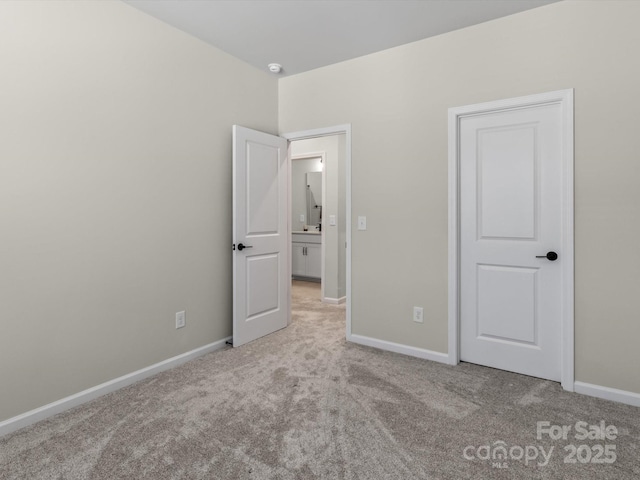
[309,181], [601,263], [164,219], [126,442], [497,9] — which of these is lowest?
[126,442]

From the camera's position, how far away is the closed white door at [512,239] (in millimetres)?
2588

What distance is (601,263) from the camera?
2379 millimetres

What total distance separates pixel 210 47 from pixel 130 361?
2.56 m

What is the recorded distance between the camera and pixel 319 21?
8.95 feet

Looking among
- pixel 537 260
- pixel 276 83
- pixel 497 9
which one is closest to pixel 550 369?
Answer: pixel 537 260

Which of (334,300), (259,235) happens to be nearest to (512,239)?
(259,235)

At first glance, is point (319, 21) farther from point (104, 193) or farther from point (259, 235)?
point (104, 193)

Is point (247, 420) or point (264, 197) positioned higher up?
point (264, 197)

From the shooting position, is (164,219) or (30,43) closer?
(30,43)

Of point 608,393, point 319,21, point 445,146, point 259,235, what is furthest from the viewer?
point 259,235

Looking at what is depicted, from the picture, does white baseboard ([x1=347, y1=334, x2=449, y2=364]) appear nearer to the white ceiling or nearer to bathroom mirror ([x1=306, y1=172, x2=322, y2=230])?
the white ceiling

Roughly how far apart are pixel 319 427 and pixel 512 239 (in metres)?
1.90

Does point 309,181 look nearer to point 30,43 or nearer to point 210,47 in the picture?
point 210,47

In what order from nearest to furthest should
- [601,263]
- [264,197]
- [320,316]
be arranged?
[601,263] < [264,197] < [320,316]
